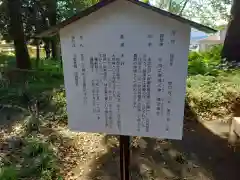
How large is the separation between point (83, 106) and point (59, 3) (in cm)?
1031

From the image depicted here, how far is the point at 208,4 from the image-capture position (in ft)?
53.8

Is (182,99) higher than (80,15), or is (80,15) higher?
(80,15)

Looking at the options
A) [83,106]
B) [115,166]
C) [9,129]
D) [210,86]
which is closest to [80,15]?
[83,106]

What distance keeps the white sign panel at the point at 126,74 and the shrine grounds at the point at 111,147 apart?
4.97 feet

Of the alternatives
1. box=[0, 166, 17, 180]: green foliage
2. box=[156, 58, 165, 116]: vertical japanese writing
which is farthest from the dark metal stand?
A: box=[0, 166, 17, 180]: green foliage

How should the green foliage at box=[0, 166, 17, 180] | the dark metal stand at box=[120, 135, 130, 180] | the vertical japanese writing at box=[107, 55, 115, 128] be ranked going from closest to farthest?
1. the vertical japanese writing at box=[107, 55, 115, 128]
2. the dark metal stand at box=[120, 135, 130, 180]
3. the green foliage at box=[0, 166, 17, 180]

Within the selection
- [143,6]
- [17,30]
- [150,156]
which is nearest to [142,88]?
[143,6]

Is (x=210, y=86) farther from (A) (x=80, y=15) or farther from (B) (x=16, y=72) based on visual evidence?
(B) (x=16, y=72)

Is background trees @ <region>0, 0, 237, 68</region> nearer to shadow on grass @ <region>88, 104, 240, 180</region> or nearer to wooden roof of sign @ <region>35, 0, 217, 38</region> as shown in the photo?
shadow on grass @ <region>88, 104, 240, 180</region>

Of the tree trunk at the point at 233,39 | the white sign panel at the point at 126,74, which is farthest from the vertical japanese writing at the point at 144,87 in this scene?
the tree trunk at the point at 233,39

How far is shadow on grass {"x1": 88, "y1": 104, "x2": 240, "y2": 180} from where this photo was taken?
11.4ft

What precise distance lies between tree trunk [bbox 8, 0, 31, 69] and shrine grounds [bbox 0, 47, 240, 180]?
10.3 feet

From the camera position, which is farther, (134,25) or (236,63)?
(236,63)

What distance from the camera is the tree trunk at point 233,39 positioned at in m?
8.73
